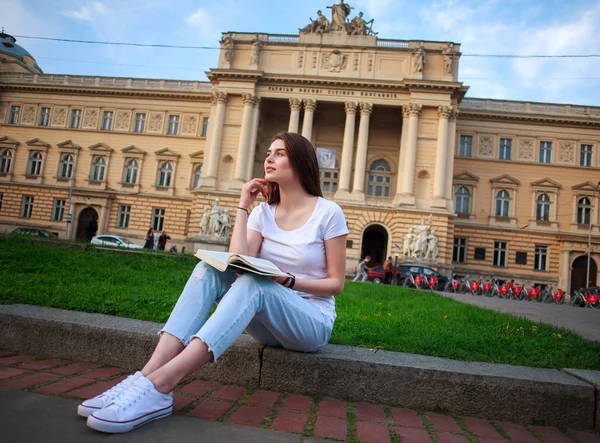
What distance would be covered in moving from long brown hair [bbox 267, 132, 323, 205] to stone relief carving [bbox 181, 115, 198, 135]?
34.1 meters

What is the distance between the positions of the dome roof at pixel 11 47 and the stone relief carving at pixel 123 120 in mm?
17771

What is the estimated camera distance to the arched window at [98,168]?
119 ft

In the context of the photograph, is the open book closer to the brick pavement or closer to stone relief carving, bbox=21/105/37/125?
the brick pavement

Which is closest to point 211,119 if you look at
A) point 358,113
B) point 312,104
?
point 312,104

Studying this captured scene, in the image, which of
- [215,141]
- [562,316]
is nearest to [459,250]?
[215,141]

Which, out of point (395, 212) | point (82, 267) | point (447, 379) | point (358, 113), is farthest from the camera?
point (358, 113)

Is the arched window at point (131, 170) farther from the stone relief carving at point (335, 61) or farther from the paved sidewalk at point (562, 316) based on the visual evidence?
the paved sidewalk at point (562, 316)

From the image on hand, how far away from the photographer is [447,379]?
2.74 m

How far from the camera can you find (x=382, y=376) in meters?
2.78

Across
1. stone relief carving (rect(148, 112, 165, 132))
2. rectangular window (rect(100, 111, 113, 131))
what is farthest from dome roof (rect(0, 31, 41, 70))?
stone relief carving (rect(148, 112, 165, 132))

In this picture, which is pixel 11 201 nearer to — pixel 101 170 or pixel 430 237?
pixel 101 170

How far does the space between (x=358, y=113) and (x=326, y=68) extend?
385 centimetres

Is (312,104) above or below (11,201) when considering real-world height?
above

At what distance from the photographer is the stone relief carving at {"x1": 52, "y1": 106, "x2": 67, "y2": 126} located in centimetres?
3719
